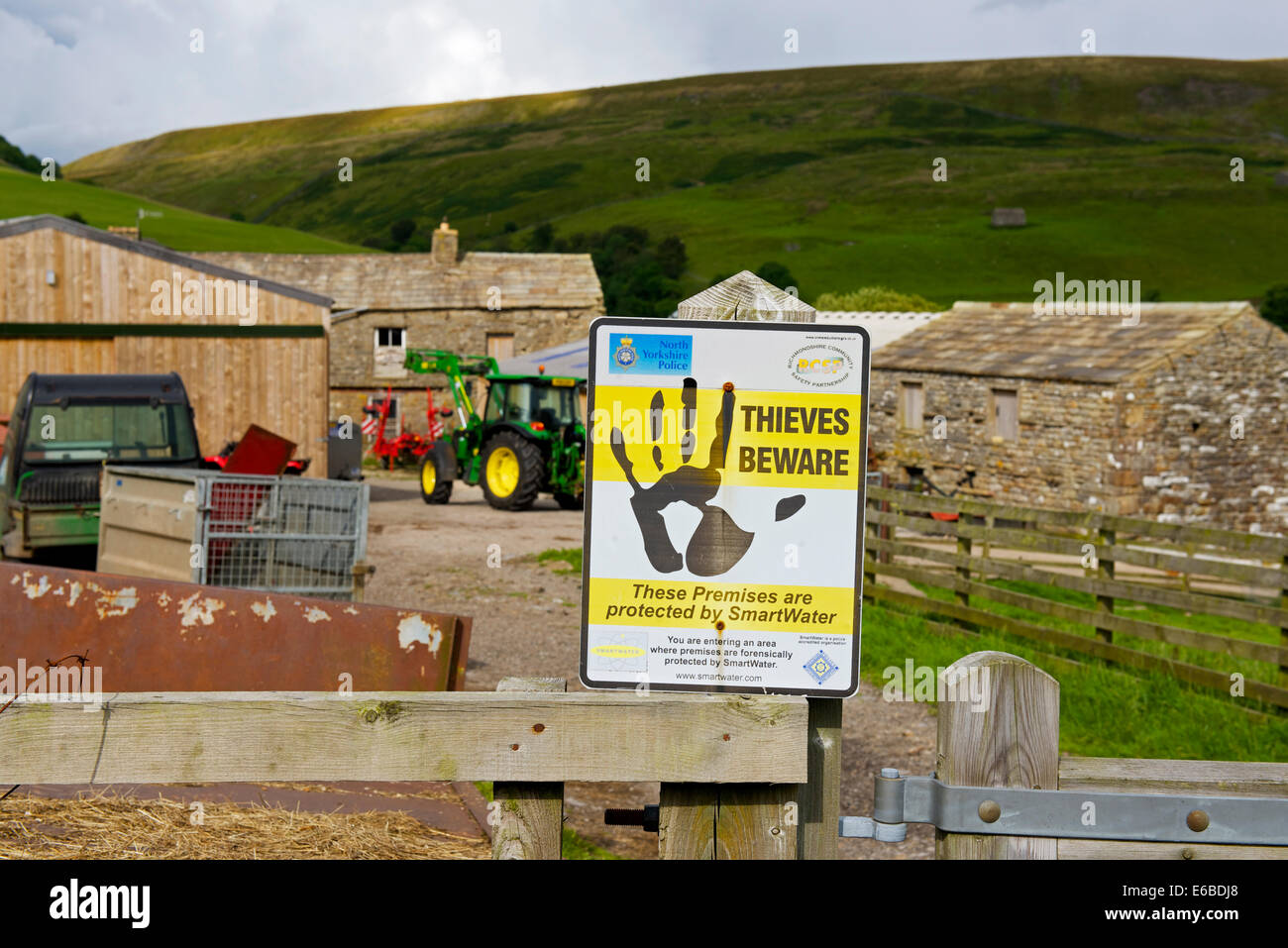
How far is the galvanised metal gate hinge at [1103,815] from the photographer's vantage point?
2.31m

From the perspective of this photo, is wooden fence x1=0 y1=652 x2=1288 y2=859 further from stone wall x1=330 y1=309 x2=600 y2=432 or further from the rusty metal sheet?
stone wall x1=330 y1=309 x2=600 y2=432

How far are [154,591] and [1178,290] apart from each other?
298ft

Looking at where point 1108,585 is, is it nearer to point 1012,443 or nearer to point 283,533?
point 283,533

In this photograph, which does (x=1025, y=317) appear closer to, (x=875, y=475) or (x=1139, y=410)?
(x=1139, y=410)

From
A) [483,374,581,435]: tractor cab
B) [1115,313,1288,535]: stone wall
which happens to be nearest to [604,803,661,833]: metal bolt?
[483,374,581,435]: tractor cab

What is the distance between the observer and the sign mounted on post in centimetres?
246

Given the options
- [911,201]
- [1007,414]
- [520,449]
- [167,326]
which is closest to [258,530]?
[520,449]

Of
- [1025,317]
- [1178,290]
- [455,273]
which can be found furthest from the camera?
[1178,290]

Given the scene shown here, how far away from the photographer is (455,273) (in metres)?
36.9

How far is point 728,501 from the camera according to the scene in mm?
2461

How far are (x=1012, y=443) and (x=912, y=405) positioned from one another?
3.24 metres

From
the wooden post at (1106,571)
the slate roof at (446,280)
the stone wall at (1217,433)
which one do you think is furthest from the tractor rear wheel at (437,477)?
the wooden post at (1106,571)

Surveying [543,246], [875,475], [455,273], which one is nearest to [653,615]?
[875,475]

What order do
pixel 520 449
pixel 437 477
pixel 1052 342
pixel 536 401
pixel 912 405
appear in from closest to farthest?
pixel 520 449 < pixel 536 401 < pixel 437 477 < pixel 1052 342 < pixel 912 405
